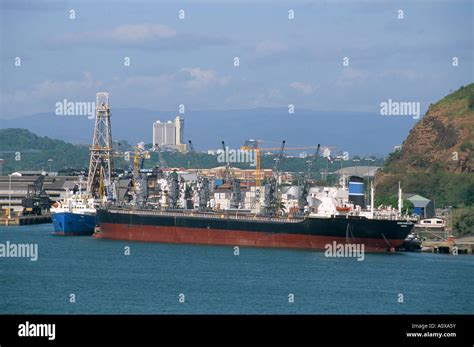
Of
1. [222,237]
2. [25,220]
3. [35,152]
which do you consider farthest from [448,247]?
[35,152]

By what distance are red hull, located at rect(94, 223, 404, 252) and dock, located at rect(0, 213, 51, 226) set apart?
1772 cm

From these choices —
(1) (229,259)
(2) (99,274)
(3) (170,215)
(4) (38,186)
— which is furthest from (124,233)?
(4) (38,186)

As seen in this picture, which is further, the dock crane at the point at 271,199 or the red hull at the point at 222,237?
the dock crane at the point at 271,199

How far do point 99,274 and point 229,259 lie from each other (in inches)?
302

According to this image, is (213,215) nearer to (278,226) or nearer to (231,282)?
(278,226)

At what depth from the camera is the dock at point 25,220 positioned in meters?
76.2

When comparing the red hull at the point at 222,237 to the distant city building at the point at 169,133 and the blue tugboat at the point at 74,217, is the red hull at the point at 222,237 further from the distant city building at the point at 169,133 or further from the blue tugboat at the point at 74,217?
the distant city building at the point at 169,133

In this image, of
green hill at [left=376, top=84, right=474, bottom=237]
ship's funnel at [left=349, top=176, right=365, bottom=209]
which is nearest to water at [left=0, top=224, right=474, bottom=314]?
ship's funnel at [left=349, top=176, right=365, bottom=209]

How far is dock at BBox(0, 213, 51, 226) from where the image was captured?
250 ft

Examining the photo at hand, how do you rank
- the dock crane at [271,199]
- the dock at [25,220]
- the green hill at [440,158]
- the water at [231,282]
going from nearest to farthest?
the water at [231,282] → the dock crane at [271,199] → the green hill at [440,158] → the dock at [25,220]

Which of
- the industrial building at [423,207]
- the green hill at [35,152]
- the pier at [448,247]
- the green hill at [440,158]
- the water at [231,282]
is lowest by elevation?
the water at [231,282]

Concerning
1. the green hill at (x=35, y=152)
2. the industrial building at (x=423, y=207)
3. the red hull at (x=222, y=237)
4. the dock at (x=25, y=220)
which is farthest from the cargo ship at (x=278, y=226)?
the green hill at (x=35, y=152)

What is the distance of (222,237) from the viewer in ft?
175

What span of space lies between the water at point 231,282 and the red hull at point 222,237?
167 centimetres
